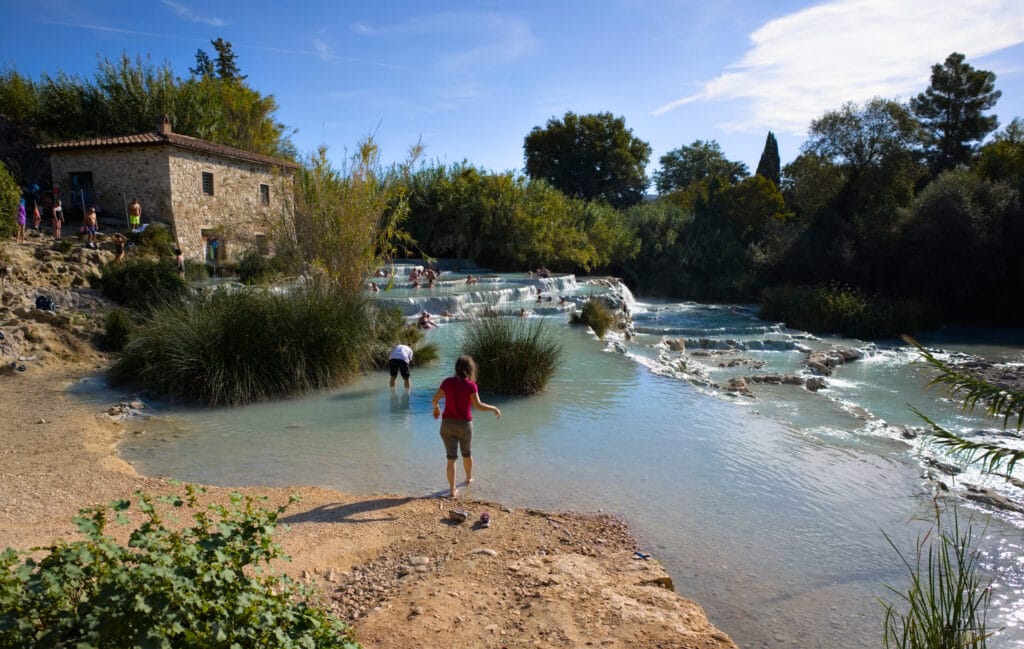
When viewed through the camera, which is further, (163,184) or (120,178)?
(120,178)

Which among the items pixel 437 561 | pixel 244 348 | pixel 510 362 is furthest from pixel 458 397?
pixel 244 348

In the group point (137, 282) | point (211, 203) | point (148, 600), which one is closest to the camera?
point (148, 600)

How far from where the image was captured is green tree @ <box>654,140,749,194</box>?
5453 centimetres

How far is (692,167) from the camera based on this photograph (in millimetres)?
58312

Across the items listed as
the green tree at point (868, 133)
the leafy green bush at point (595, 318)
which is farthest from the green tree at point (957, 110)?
the leafy green bush at point (595, 318)

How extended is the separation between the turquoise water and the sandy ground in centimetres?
40

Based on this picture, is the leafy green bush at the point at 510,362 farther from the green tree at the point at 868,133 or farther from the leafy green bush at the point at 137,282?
the green tree at the point at 868,133

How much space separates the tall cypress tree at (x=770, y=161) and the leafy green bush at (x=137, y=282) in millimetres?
38764

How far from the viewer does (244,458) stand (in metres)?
6.21

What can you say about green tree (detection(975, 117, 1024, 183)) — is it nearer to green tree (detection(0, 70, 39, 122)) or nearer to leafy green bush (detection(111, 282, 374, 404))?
leafy green bush (detection(111, 282, 374, 404))

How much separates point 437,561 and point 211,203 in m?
22.4

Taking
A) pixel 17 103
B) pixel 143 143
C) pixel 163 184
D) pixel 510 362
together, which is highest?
pixel 17 103

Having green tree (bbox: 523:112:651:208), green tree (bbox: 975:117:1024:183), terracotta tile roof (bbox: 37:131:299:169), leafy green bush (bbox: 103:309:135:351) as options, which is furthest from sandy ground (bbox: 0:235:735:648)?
green tree (bbox: 523:112:651:208)

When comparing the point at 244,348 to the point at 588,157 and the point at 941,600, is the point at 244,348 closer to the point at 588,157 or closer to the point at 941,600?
the point at 941,600
